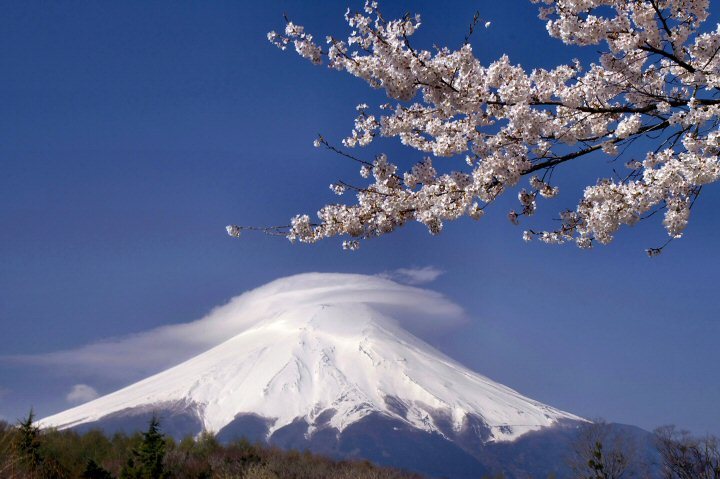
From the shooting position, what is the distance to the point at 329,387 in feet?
435

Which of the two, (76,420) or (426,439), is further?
(426,439)

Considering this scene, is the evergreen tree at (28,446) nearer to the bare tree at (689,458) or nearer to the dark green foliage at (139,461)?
the dark green foliage at (139,461)

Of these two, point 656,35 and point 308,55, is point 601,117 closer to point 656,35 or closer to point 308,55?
point 656,35

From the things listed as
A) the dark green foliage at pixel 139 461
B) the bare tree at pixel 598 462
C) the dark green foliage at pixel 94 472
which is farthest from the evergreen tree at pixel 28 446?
the bare tree at pixel 598 462

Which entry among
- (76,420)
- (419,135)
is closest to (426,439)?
(76,420)

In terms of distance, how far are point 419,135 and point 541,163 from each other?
50.5 inches

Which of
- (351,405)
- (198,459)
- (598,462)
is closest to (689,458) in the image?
(598,462)

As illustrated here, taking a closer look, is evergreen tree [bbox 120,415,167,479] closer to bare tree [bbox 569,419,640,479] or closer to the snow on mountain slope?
bare tree [bbox 569,419,640,479]

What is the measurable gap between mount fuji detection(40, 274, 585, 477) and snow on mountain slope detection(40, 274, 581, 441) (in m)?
0.24

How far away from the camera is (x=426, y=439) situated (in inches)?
5059

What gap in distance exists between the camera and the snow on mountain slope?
126500mm

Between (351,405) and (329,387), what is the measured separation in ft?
20.5

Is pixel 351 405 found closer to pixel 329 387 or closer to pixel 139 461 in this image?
pixel 329 387

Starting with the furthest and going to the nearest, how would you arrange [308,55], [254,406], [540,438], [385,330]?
[385,330] → [540,438] → [254,406] → [308,55]
